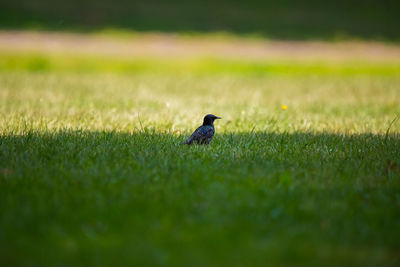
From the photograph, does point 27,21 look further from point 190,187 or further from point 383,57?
point 190,187

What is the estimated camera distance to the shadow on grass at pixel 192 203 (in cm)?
282

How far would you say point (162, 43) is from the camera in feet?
77.6

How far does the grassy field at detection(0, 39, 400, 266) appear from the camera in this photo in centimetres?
285

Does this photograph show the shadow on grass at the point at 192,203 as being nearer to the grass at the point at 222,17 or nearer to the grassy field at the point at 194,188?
the grassy field at the point at 194,188

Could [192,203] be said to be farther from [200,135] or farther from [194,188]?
[200,135]

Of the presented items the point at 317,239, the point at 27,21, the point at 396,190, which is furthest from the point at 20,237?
the point at 27,21

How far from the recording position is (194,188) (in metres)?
3.94

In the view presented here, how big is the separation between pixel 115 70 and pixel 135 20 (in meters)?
10.1

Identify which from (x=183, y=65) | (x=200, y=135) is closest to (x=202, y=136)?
(x=200, y=135)

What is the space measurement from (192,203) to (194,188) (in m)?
0.36

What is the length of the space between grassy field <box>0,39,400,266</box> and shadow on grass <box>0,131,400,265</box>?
1cm

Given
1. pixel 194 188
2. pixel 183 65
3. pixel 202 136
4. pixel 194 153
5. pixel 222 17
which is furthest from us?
pixel 222 17

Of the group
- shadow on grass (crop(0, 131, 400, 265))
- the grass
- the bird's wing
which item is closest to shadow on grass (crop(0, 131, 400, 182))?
shadow on grass (crop(0, 131, 400, 265))

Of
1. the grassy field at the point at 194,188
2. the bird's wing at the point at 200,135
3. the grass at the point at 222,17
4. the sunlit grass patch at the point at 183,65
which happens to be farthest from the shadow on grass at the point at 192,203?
the grass at the point at 222,17
